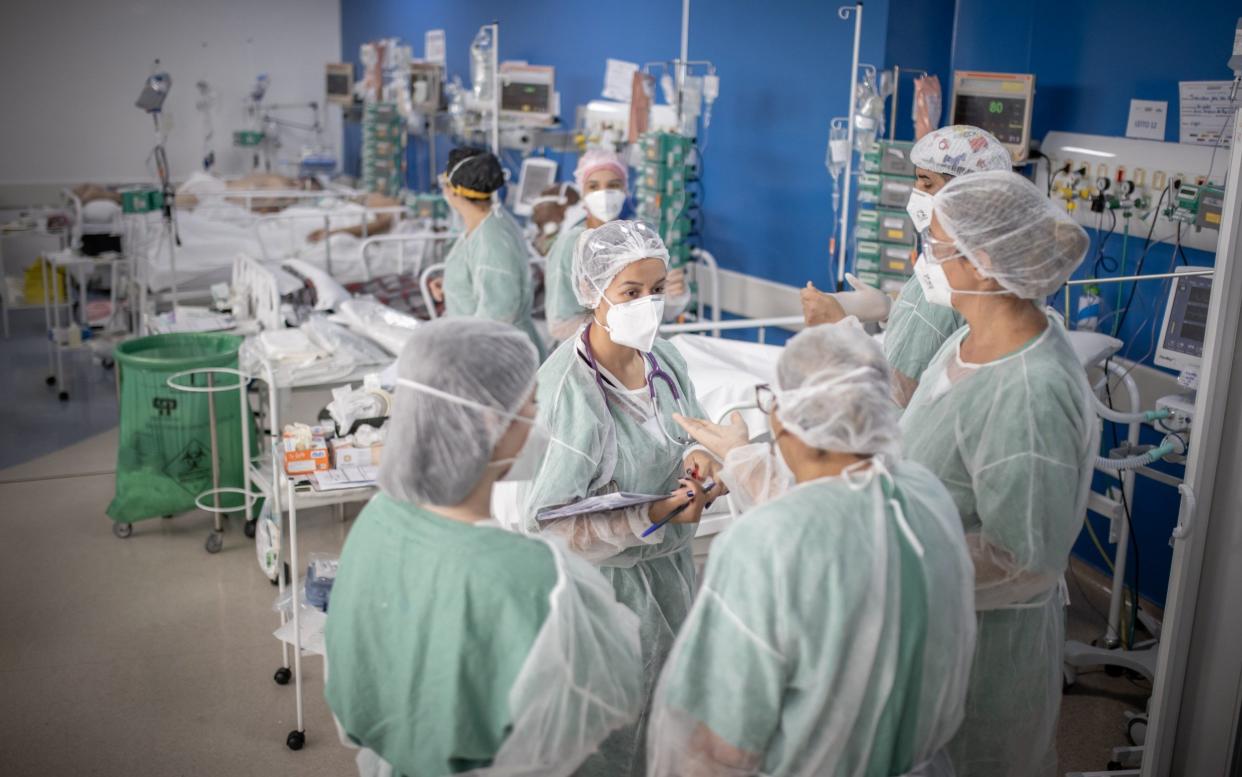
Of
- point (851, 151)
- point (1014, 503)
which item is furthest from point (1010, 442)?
point (851, 151)

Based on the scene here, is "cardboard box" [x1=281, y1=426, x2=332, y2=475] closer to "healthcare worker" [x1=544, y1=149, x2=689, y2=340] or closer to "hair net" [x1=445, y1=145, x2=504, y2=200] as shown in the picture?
"healthcare worker" [x1=544, y1=149, x2=689, y2=340]

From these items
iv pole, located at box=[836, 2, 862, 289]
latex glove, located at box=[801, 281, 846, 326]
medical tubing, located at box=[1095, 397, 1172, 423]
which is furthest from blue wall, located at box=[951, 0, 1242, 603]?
latex glove, located at box=[801, 281, 846, 326]

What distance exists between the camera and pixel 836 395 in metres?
1.54

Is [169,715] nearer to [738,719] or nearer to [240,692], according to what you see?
[240,692]

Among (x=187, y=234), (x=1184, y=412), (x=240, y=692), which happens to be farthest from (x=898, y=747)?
(x=187, y=234)

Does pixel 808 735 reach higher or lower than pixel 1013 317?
lower

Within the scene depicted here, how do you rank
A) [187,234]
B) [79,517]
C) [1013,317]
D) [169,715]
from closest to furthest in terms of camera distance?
[1013,317], [169,715], [79,517], [187,234]

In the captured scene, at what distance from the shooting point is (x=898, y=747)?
159 cm

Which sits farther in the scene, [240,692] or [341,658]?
[240,692]

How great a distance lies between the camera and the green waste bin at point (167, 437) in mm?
4402

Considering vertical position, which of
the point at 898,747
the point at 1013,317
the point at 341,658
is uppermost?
the point at 1013,317

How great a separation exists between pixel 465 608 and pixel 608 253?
113 cm

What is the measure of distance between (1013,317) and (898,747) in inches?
34.0

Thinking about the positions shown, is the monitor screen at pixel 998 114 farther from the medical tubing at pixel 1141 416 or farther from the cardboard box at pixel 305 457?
the cardboard box at pixel 305 457
